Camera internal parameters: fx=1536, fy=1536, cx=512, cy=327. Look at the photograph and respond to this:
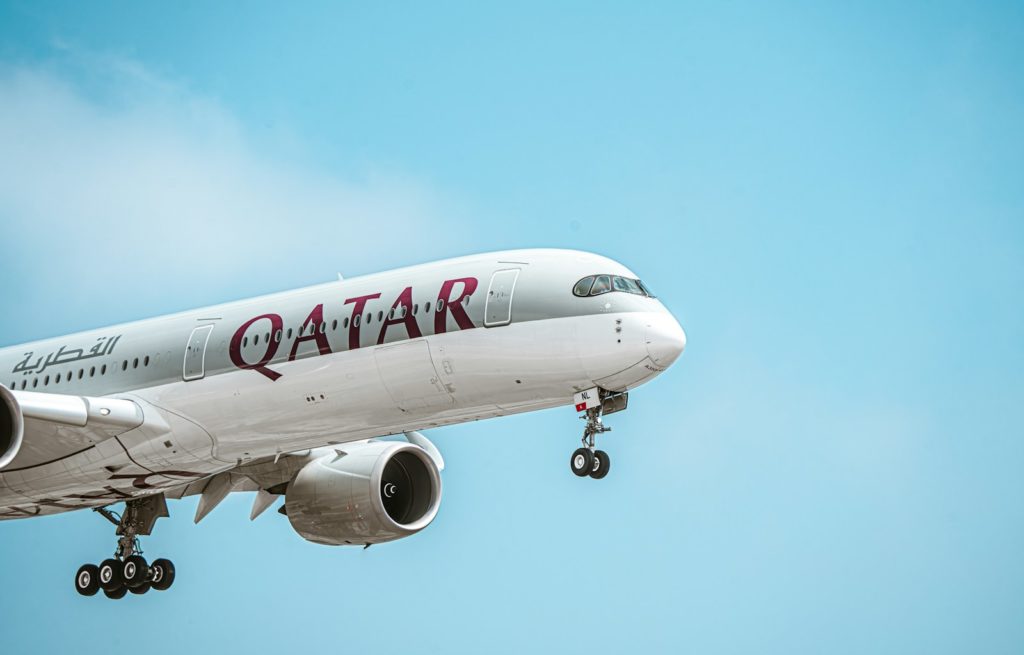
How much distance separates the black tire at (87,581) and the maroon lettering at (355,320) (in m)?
9.08

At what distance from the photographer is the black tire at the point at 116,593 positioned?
96.6 feet

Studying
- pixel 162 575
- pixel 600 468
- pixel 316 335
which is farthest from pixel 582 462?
pixel 162 575

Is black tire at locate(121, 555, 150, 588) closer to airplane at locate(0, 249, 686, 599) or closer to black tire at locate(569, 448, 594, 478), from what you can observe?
airplane at locate(0, 249, 686, 599)

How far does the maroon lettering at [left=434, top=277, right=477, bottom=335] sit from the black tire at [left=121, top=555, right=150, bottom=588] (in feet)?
31.8

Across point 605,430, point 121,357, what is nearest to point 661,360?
point 605,430

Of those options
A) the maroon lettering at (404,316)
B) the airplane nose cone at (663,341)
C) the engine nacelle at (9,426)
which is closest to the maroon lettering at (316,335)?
the maroon lettering at (404,316)

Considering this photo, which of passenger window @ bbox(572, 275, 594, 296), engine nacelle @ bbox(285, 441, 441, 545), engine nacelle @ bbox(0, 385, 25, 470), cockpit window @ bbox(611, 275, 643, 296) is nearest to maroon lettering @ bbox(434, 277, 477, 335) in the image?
passenger window @ bbox(572, 275, 594, 296)

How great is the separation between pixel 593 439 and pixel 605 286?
2299 mm

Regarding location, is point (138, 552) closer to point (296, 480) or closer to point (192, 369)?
point (296, 480)

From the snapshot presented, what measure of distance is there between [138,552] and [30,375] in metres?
4.36

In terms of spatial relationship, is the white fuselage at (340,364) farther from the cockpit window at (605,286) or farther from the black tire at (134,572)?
the black tire at (134,572)

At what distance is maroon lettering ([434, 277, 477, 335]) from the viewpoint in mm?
23047

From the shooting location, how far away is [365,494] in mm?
27938

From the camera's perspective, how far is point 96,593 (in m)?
29.5
